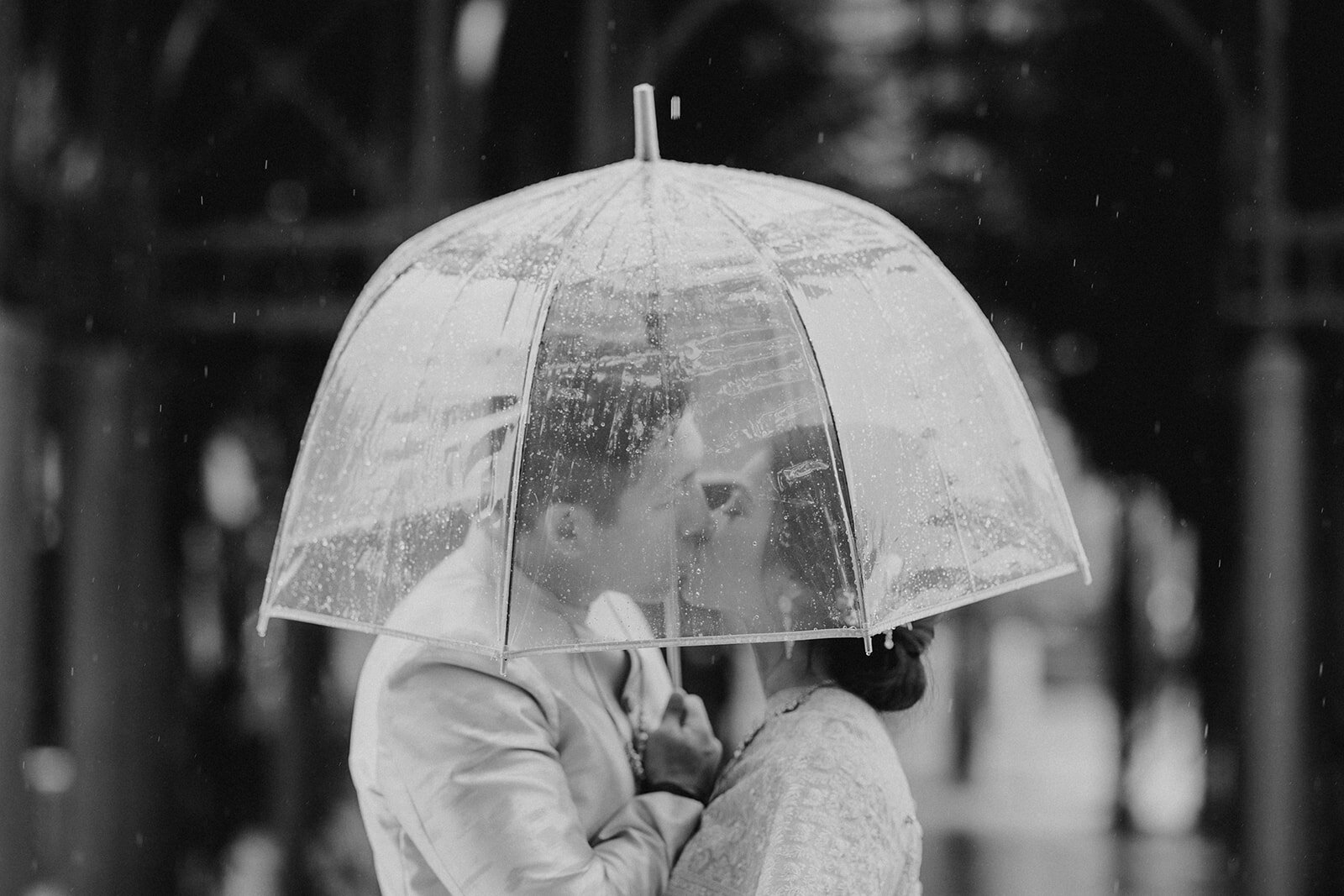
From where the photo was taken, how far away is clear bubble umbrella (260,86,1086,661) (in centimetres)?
193

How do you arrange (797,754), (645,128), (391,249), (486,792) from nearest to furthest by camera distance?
(486,792)
(797,754)
(645,128)
(391,249)

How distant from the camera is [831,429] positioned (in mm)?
1943

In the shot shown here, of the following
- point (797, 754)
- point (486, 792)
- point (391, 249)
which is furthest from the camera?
point (391, 249)

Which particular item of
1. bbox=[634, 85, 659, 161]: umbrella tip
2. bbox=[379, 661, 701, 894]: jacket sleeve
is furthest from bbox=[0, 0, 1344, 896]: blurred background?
bbox=[379, 661, 701, 894]: jacket sleeve

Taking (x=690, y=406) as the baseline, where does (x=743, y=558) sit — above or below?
below

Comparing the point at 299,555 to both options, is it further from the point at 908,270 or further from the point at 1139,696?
the point at 1139,696

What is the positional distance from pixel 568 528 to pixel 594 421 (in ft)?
0.48

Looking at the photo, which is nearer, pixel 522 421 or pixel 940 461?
pixel 522 421

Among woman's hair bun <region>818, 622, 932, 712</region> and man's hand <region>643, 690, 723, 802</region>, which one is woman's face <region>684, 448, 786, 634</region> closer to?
woman's hair bun <region>818, 622, 932, 712</region>

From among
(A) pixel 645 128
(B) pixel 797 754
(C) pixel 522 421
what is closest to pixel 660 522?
(C) pixel 522 421

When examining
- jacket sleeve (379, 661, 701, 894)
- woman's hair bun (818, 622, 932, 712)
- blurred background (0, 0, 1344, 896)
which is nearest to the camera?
jacket sleeve (379, 661, 701, 894)

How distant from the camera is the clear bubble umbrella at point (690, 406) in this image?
1927 mm

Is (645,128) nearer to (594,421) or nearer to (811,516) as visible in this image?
(594,421)

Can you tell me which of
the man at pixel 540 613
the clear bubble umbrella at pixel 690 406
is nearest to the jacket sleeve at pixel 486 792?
the man at pixel 540 613
